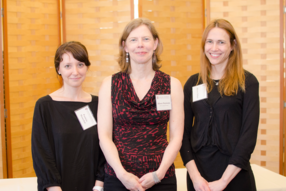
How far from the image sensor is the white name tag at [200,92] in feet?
5.90

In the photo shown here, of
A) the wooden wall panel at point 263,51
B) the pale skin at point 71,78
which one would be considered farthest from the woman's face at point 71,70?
the wooden wall panel at point 263,51

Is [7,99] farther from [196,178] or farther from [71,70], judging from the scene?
[196,178]

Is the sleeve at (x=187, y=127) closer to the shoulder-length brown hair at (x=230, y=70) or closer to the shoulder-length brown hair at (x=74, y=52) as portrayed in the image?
the shoulder-length brown hair at (x=230, y=70)

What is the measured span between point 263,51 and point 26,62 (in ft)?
9.18

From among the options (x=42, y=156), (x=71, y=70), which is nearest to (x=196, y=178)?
(x=42, y=156)

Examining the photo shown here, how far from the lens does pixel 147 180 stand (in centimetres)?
157

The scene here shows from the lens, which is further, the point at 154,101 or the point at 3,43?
the point at 3,43

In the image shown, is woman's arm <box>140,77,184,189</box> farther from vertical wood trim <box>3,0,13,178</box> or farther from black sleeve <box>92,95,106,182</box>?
vertical wood trim <box>3,0,13,178</box>

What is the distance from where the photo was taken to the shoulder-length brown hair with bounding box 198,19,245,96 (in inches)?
68.1

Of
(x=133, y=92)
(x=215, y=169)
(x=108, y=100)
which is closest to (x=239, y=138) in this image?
(x=215, y=169)

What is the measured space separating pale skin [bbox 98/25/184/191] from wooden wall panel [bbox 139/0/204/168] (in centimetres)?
152

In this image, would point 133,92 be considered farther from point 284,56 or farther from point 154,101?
point 284,56

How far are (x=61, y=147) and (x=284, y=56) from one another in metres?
2.78

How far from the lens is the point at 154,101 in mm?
1680
